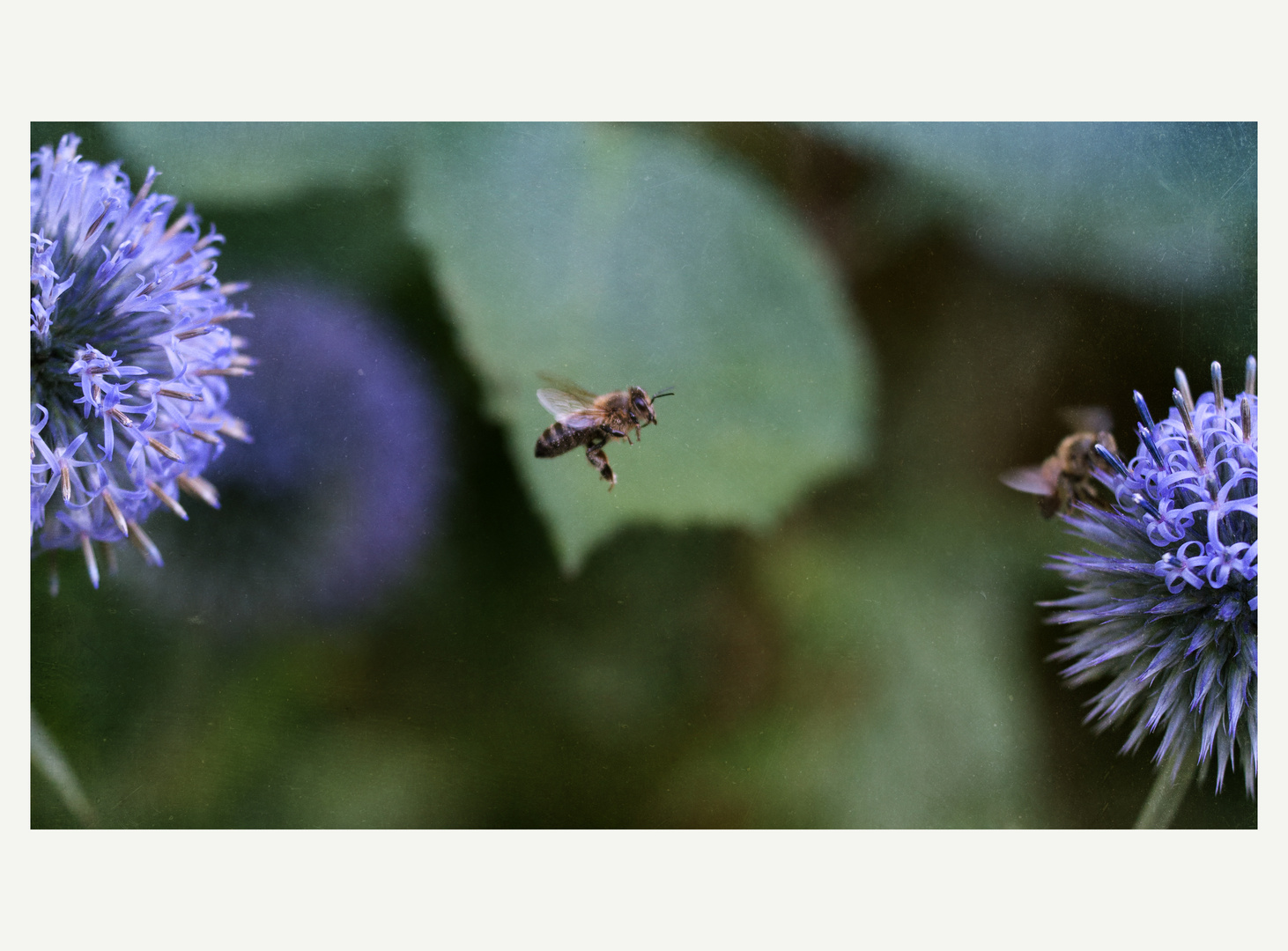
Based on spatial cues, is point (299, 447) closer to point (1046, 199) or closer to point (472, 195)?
point (472, 195)

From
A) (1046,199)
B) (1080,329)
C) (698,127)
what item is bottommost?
(1080,329)

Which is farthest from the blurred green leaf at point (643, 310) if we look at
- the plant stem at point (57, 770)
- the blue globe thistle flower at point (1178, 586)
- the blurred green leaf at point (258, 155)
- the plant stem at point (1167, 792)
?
the plant stem at point (57, 770)

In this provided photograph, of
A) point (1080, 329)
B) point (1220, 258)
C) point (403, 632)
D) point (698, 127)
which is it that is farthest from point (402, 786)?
point (1220, 258)

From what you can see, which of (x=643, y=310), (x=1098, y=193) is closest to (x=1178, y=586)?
(x=1098, y=193)

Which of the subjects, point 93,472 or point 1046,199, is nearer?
point 93,472

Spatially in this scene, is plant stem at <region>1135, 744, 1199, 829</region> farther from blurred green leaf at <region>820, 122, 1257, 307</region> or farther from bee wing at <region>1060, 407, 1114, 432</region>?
blurred green leaf at <region>820, 122, 1257, 307</region>

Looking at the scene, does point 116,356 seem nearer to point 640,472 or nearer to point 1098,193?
point 640,472

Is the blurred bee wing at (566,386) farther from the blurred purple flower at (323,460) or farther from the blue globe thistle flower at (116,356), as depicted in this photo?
the blue globe thistle flower at (116,356)
